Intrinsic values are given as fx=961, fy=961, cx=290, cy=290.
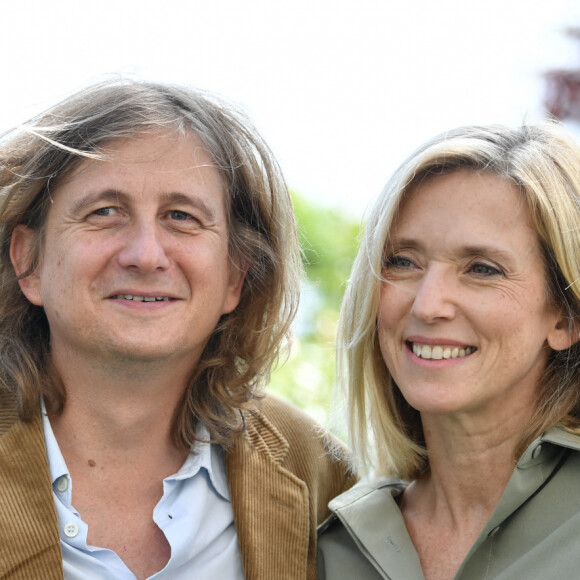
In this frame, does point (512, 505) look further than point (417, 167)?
No

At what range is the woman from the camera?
2859 millimetres

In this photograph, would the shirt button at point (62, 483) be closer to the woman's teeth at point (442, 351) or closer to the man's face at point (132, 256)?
the man's face at point (132, 256)

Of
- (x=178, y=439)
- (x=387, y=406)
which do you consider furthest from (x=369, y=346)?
(x=178, y=439)

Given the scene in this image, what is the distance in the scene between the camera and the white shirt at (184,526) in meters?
2.86

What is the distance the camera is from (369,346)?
10.8 ft

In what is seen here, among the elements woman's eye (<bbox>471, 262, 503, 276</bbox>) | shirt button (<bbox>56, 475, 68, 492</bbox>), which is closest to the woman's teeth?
woman's eye (<bbox>471, 262, 503, 276</bbox>)

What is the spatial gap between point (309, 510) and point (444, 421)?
60cm

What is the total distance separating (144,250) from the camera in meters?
2.96

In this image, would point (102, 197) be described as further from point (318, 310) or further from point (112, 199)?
point (318, 310)

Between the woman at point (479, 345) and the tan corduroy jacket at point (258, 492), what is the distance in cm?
15

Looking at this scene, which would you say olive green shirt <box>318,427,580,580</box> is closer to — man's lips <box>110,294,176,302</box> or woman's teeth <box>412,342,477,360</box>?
woman's teeth <box>412,342,477,360</box>

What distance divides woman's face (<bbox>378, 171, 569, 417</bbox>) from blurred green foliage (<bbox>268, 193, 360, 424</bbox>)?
9.72 ft

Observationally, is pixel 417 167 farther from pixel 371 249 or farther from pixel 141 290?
pixel 141 290

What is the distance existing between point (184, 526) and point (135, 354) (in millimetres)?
562
